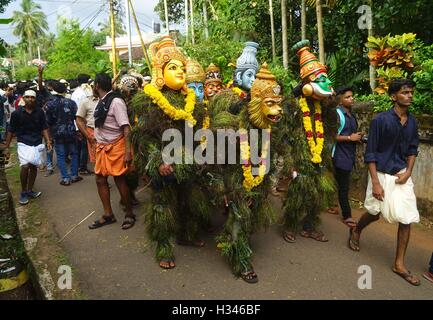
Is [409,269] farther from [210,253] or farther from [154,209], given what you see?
[154,209]

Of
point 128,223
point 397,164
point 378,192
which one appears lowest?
point 128,223

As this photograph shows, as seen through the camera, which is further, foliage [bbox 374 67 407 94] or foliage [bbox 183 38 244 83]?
foliage [bbox 183 38 244 83]

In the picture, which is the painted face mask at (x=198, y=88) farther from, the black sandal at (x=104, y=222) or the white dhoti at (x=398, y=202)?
the white dhoti at (x=398, y=202)

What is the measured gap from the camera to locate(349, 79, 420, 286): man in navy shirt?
3621mm

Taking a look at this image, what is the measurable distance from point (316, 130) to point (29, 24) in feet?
202

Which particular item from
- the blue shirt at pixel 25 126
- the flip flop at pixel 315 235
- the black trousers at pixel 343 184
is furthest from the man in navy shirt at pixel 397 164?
the blue shirt at pixel 25 126

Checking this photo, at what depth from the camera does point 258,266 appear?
4.00 m

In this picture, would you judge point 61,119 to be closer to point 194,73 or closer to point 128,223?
point 128,223

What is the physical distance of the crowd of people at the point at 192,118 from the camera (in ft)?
12.1

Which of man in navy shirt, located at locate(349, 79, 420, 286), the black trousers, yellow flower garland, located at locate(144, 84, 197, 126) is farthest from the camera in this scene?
the black trousers

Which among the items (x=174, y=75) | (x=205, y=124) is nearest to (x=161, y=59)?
(x=174, y=75)

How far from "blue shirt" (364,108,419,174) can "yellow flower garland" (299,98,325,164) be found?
2.15 feet

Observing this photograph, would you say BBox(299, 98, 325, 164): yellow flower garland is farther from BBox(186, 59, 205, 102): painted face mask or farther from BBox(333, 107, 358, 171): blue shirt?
BBox(186, 59, 205, 102): painted face mask

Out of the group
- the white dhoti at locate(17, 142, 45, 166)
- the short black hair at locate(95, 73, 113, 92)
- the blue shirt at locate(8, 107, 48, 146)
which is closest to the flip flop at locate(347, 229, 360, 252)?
the short black hair at locate(95, 73, 113, 92)
